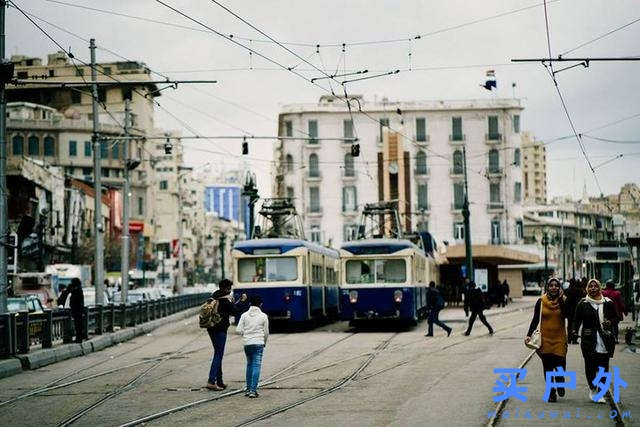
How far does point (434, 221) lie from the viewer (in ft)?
314

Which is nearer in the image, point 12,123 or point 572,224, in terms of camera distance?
point 12,123

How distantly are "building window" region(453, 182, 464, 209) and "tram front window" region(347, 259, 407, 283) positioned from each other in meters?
62.4

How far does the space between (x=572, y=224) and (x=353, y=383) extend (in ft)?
452

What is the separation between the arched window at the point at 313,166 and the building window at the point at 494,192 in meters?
15.2

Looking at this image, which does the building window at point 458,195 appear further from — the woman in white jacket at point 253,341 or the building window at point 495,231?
the woman in white jacket at point 253,341

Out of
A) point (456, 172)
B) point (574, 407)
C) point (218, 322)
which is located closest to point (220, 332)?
point (218, 322)

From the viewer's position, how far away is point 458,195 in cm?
9500

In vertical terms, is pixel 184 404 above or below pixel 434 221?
below

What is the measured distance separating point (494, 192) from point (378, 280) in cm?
6338

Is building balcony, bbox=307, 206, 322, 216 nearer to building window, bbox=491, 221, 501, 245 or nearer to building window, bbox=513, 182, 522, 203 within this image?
building window, bbox=491, 221, 501, 245

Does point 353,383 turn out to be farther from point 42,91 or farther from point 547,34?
point 42,91

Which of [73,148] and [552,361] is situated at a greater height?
[73,148]

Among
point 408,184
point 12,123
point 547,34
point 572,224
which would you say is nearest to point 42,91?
point 12,123

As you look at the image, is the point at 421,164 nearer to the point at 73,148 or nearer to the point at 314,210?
the point at 314,210
